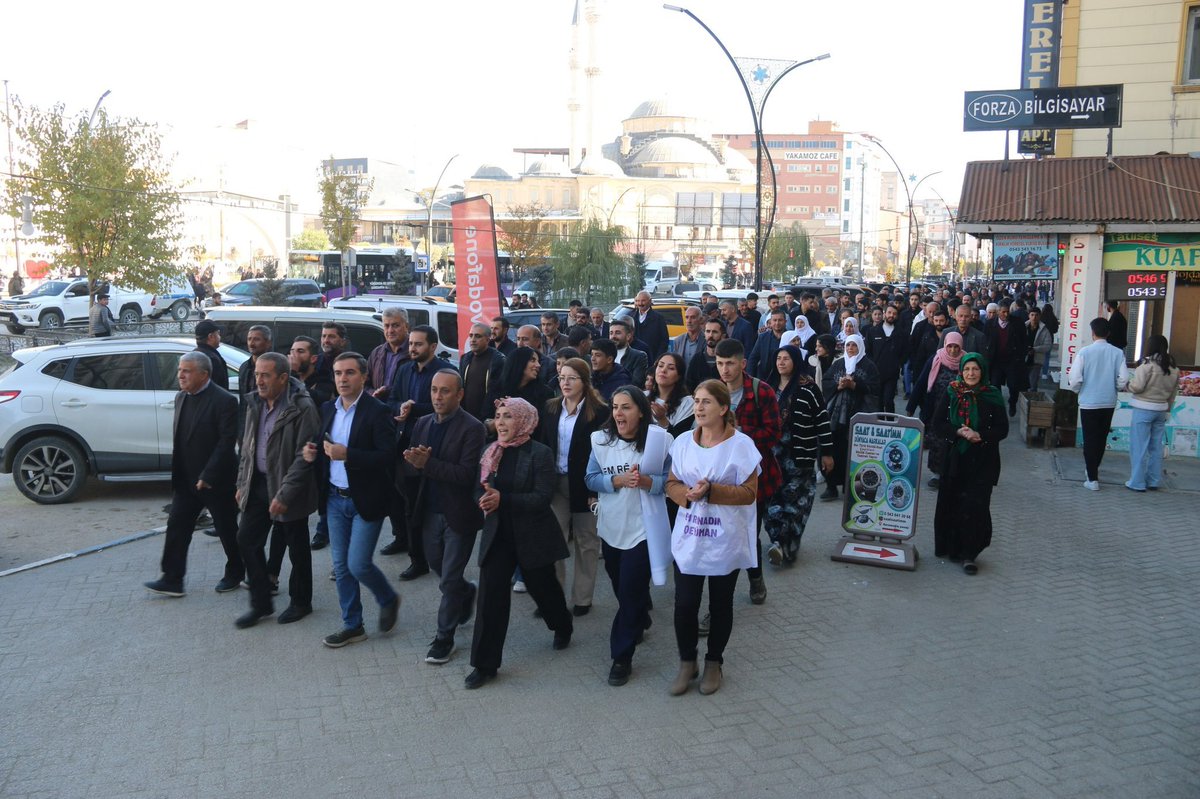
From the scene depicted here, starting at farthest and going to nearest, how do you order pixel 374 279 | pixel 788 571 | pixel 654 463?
pixel 374 279 < pixel 788 571 < pixel 654 463

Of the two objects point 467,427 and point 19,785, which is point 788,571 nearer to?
point 467,427

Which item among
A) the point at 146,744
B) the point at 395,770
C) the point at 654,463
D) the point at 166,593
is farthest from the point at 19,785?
the point at 654,463

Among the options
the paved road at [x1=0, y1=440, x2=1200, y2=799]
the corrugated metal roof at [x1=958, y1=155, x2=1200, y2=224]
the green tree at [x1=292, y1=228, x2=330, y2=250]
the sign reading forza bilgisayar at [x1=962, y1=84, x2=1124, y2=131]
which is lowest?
the paved road at [x1=0, y1=440, x2=1200, y2=799]

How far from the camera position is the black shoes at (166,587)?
23.5 ft

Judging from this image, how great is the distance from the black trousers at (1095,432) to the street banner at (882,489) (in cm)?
372

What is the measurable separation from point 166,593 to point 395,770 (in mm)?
3300

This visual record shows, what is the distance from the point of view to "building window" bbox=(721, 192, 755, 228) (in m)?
67.9

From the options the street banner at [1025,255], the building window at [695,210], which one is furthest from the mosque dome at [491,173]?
the street banner at [1025,255]

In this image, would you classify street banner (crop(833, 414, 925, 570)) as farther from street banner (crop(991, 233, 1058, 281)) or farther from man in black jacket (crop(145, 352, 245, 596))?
street banner (crop(991, 233, 1058, 281))

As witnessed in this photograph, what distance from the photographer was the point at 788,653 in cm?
623

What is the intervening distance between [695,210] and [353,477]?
64198mm

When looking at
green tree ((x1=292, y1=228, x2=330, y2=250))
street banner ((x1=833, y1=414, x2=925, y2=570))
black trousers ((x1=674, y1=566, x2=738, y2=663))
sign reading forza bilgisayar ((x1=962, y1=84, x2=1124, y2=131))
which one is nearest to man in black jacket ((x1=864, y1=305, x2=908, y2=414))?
sign reading forza bilgisayar ((x1=962, y1=84, x2=1124, y2=131))

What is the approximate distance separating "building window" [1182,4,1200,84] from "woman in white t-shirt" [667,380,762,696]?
13.0 m

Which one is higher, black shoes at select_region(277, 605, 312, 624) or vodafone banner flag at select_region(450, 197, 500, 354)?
vodafone banner flag at select_region(450, 197, 500, 354)
